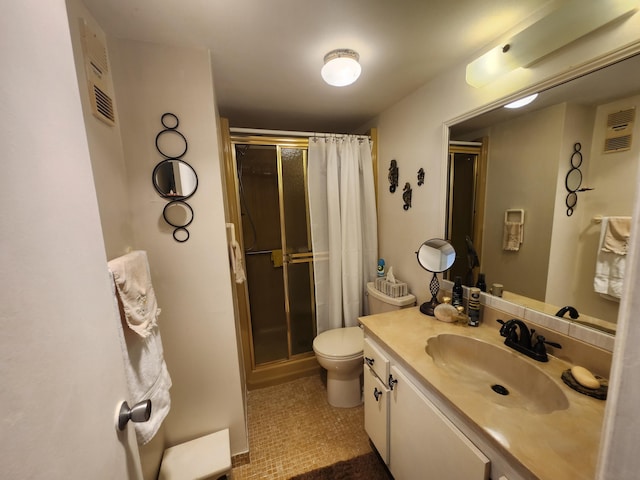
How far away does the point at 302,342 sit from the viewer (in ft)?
7.26

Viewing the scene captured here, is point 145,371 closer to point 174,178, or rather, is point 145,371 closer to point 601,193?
point 174,178

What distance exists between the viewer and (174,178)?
3.88 feet

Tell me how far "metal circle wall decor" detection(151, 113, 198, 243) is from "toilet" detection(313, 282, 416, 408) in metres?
1.20

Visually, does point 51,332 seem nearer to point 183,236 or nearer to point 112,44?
point 183,236

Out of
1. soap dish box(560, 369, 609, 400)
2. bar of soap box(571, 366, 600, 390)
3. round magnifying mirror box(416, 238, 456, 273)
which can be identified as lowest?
soap dish box(560, 369, 609, 400)

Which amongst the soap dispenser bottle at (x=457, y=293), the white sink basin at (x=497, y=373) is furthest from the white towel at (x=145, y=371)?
the soap dispenser bottle at (x=457, y=293)

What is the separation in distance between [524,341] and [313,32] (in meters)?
1.62

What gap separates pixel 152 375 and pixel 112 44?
1.44 m

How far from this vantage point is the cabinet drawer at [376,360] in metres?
1.16

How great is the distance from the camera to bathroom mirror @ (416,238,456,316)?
1.42m

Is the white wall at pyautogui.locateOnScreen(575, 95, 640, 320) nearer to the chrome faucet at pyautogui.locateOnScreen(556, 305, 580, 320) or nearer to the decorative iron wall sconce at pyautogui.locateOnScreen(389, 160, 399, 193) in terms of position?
the chrome faucet at pyautogui.locateOnScreen(556, 305, 580, 320)

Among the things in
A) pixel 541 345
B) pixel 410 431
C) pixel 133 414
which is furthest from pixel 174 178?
pixel 541 345

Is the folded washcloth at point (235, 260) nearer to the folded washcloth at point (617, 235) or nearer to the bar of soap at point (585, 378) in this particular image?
the bar of soap at point (585, 378)

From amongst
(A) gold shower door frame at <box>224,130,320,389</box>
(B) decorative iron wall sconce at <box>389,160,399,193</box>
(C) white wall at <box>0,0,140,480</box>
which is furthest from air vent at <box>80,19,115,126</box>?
(B) decorative iron wall sconce at <box>389,160,399,193</box>
